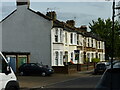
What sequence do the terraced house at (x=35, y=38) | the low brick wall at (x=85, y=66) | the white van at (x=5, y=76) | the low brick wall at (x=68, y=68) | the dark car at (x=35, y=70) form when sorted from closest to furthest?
1. the white van at (x=5, y=76)
2. the dark car at (x=35, y=70)
3. the low brick wall at (x=68, y=68)
4. the terraced house at (x=35, y=38)
5. the low brick wall at (x=85, y=66)

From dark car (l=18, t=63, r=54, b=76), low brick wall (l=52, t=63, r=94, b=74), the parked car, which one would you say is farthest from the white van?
low brick wall (l=52, t=63, r=94, b=74)

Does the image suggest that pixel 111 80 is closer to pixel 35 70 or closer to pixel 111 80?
pixel 111 80

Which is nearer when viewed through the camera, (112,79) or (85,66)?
(112,79)

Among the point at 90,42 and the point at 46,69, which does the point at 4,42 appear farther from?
the point at 90,42

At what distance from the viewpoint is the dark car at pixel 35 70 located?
3090 cm

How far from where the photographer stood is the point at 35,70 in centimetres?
3142

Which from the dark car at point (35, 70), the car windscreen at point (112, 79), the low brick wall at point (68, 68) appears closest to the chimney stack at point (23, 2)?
the low brick wall at point (68, 68)

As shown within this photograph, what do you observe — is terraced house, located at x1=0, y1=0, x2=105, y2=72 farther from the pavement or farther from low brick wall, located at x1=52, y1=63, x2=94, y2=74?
the pavement

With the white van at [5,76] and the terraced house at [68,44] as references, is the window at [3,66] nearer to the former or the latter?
the white van at [5,76]

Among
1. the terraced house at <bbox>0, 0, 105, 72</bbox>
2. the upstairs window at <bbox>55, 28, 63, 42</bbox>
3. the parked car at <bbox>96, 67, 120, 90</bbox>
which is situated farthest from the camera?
the upstairs window at <bbox>55, 28, 63, 42</bbox>

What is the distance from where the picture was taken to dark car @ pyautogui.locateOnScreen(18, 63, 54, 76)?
30.9 meters

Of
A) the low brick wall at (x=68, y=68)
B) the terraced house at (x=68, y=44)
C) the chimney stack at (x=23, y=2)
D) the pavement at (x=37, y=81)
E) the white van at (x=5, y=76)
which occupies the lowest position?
the pavement at (x=37, y=81)

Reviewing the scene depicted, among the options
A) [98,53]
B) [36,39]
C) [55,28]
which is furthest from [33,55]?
[98,53]

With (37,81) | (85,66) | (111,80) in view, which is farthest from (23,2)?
(111,80)
